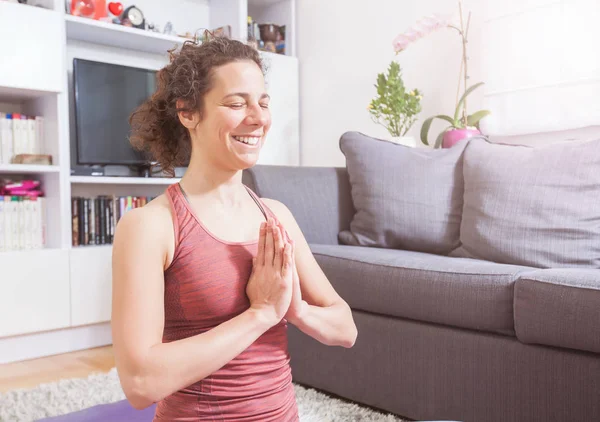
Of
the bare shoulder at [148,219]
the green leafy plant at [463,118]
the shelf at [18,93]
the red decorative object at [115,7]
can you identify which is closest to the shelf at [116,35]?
the red decorative object at [115,7]

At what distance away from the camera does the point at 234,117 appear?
0.89 meters

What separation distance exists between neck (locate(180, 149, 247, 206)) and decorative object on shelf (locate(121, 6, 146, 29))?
2662 millimetres

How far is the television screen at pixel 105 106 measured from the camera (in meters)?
3.15

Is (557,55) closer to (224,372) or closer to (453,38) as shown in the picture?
(453,38)

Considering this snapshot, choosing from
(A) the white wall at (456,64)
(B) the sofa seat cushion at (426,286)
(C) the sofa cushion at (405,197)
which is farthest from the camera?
(A) the white wall at (456,64)

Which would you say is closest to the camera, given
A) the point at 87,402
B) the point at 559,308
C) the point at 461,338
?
A: the point at 559,308

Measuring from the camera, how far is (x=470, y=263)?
183 centimetres

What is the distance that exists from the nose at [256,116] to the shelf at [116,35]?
2.23m

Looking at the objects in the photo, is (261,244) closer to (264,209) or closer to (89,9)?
(264,209)

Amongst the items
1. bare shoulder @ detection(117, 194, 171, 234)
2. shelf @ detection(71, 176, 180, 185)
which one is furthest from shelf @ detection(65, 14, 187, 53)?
bare shoulder @ detection(117, 194, 171, 234)

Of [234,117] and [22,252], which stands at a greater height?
[234,117]

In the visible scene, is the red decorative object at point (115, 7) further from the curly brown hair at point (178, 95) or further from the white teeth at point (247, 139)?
the white teeth at point (247, 139)

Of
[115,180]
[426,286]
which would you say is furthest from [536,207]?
[115,180]

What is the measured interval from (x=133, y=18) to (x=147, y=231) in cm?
283
